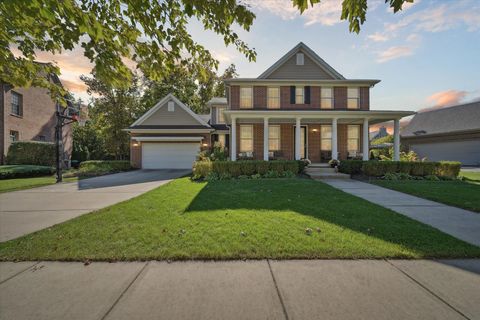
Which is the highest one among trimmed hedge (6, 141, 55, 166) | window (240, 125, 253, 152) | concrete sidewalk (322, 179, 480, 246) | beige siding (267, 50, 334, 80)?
beige siding (267, 50, 334, 80)

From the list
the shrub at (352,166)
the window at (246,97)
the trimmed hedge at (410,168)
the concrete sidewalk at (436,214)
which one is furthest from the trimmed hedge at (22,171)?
the trimmed hedge at (410,168)

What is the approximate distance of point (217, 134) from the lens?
21.7 meters

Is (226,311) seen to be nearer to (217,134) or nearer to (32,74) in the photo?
(32,74)

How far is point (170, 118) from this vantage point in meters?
19.9

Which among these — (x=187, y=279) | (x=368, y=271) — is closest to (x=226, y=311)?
(x=187, y=279)

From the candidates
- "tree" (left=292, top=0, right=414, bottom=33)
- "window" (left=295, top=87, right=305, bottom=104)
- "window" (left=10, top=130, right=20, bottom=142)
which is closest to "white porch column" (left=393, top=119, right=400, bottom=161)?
"window" (left=295, top=87, right=305, bottom=104)

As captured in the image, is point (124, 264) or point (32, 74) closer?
point (124, 264)

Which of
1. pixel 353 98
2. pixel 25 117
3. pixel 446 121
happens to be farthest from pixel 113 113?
pixel 446 121

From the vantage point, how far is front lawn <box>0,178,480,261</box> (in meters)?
3.14

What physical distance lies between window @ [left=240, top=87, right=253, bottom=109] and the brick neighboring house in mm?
14268

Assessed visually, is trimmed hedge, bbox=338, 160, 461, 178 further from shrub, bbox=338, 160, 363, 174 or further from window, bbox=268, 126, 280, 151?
window, bbox=268, 126, 280, 151

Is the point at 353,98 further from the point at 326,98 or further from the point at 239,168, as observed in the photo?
the point at 239,168

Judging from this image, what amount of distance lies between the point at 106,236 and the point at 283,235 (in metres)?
3.03

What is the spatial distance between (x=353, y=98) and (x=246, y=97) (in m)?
7.84
